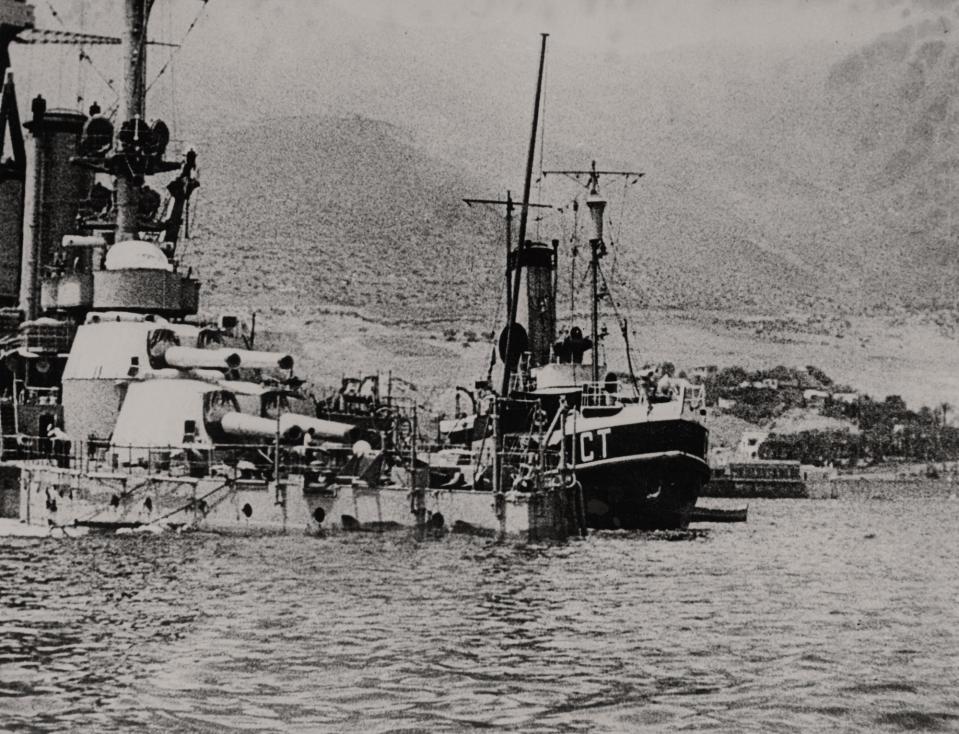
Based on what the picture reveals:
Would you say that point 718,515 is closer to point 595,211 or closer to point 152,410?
point 595,211

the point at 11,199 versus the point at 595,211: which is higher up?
the point at 11,199

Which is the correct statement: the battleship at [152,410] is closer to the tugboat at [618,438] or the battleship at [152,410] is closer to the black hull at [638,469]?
the tugboat at [618,438]

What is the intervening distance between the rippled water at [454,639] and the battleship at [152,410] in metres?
1.39

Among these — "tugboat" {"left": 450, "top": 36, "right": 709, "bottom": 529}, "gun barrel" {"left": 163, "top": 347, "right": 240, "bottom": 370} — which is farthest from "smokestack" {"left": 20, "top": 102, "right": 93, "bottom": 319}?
"tugboat" {"left": 450, "top": 36, "right": 709, "bottom": 529}

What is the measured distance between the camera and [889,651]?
1695 cm

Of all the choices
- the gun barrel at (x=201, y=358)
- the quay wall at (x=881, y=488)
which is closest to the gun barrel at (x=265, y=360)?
the gun barrel at (x=201, y=358)

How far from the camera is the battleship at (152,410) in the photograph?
100 feet

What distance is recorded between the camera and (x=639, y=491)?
1358 inches

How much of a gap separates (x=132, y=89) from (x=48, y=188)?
654cm

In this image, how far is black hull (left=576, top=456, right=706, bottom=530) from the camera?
34031mm

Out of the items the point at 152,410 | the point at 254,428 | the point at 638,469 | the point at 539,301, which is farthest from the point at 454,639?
the point at 539,301

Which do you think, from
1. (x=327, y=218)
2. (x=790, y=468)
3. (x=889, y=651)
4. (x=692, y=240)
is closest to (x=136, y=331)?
(x=889, y=651)

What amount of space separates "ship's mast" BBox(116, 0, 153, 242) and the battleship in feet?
0.16

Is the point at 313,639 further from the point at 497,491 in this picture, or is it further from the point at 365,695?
the point at 497,491
